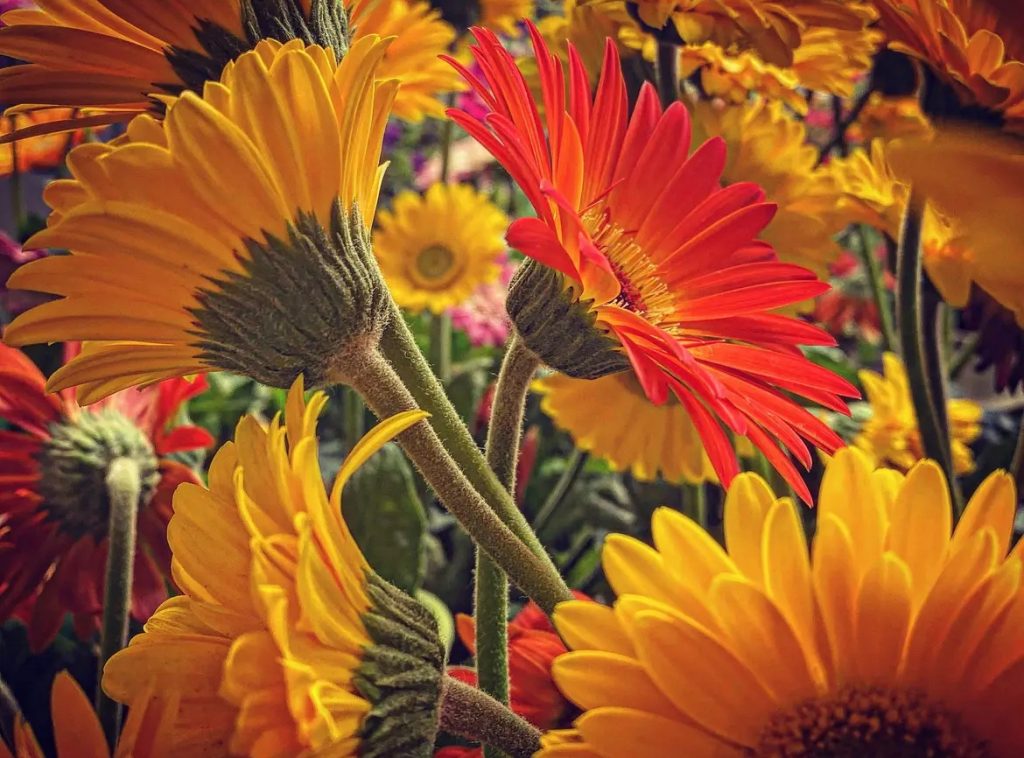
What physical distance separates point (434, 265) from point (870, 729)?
0.65 m

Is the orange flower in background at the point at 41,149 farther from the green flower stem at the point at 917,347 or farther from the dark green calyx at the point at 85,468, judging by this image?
the green flower stem at the point at 917,347

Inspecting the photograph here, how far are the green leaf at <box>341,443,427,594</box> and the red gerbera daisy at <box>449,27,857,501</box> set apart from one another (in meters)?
0.14

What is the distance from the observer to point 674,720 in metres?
0.17

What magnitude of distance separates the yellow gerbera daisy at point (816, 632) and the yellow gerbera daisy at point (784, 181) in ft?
0.68

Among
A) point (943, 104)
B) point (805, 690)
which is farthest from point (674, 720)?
point (943, 104)

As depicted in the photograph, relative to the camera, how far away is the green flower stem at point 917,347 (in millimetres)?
304

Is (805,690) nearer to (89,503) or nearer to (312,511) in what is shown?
(312,511)

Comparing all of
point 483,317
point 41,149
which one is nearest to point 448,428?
point 41,149

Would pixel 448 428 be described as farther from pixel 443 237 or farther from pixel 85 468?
pixel 443 237

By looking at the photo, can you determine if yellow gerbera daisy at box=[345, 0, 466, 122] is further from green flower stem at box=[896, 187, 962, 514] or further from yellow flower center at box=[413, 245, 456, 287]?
yellow flower center at box=[413, 245, 456, 287]

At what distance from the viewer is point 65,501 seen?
306 millimetres

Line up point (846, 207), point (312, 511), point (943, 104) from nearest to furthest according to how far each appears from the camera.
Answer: point (312, 511) < point (943, 104) < point (846, 207)

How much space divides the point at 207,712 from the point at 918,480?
14cm

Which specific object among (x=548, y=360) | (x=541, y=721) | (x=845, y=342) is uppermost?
(x=548, y=360)
